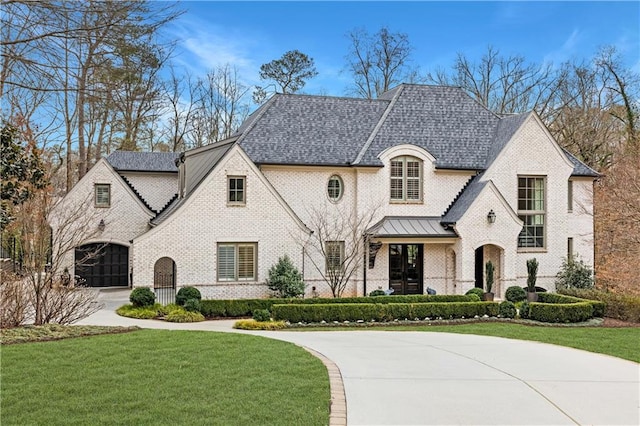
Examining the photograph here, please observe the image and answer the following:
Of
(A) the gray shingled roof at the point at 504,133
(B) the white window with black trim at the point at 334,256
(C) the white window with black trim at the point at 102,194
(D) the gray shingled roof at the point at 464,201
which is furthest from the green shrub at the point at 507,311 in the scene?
(C) the white window with black trim at the point at 102,194

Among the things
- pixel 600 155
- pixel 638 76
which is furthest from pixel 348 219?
pixel 638 76

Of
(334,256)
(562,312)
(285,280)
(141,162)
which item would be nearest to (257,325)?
(285,280)

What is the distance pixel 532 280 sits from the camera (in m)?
24.7

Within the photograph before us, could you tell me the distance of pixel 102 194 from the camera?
94.2ft

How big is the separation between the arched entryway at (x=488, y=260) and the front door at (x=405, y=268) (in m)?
2.74

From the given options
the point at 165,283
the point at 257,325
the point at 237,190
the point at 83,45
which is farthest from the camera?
the point at 165,283

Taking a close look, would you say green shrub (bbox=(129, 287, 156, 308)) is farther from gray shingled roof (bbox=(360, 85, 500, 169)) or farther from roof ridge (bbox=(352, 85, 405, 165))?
gray shingled roof (bbox=(360, 85, 500, 169))

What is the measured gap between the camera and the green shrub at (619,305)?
19.5 metres

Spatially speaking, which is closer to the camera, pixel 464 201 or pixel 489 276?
pixel 489 276

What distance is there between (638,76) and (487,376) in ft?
129

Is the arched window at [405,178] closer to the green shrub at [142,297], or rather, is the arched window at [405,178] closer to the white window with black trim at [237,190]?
the white window with black trim at [237,190]

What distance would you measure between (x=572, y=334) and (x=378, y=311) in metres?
5.91

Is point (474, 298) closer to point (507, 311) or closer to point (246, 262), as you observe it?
point (507, 311)

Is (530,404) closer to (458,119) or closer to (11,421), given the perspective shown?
(11,421)
